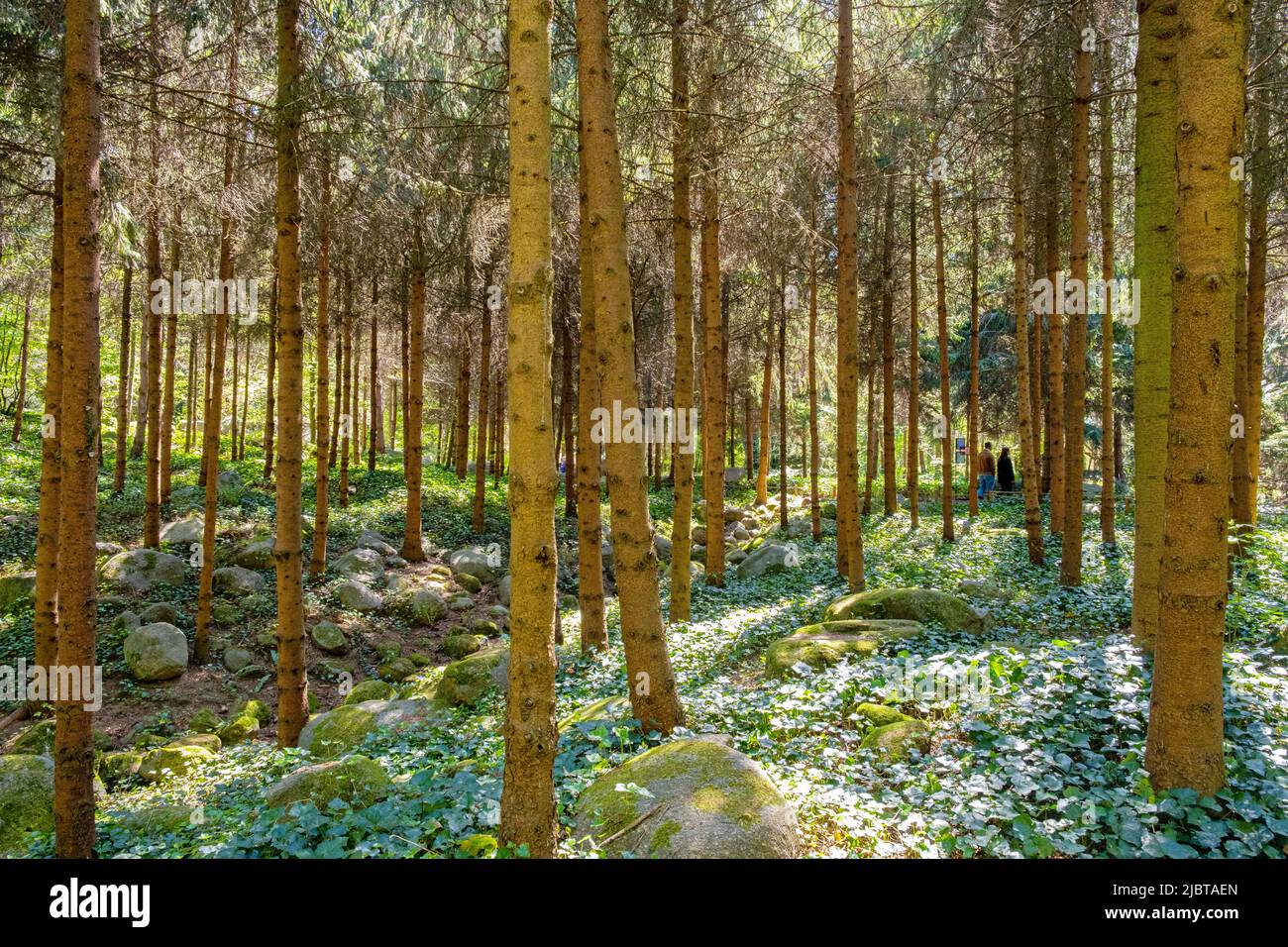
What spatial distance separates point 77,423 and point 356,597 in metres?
8.03

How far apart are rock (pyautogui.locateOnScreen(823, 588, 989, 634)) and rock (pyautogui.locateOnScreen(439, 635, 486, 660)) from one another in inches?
228

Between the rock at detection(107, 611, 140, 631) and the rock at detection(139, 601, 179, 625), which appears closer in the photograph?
the rock at detection(107, 611, 140, 631)

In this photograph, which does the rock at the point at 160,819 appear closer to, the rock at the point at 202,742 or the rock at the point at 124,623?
the rock at the point at 202,742

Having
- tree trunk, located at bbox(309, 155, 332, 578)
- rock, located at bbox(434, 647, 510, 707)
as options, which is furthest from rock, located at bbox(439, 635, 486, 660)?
tree trunk, located at bbox(309, 155, 332, 578)

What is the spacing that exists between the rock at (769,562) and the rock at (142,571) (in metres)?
10.3

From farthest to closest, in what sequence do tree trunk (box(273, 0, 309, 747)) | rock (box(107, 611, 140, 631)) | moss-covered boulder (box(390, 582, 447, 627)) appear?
moss-covered boulder (box(390, 582, 447, 627)), rock (box(107, 611, 140, 631)), tree trunk (box(273, 0, 309, 747))

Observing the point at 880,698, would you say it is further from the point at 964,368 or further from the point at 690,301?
the point at 964,368

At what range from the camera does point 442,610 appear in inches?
500

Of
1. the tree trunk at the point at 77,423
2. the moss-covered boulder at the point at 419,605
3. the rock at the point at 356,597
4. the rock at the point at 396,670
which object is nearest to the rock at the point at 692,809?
the tree trunk at the point at 77,423

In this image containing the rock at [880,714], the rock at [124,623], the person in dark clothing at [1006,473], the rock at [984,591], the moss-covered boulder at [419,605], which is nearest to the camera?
the rock at [880,714]

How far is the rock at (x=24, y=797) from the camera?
5.40 metres

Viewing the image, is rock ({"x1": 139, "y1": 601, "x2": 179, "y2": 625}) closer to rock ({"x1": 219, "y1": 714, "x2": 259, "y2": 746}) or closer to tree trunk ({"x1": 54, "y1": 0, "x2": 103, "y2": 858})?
rock ({"x1": 219, "y1": 714, "x2": 259, "y2": 746})

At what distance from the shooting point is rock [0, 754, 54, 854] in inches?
213

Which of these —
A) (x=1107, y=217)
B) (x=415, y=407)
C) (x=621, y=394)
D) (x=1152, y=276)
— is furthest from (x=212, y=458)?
(x=1107, y=217)
